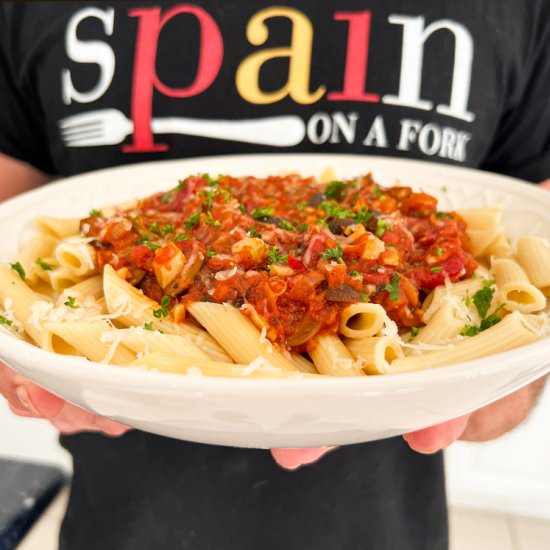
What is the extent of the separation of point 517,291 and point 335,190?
550 mm

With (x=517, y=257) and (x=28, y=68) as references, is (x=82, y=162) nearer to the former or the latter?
(x=28, y=68)

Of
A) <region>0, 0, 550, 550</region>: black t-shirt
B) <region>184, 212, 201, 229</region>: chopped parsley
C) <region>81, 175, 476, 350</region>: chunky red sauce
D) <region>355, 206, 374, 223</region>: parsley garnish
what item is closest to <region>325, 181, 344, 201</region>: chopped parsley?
<region>81, 175, 476, 350</region>: chunky red sauce

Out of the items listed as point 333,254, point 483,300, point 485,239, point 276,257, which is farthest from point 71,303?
point 485,239

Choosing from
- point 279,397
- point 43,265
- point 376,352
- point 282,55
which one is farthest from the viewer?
point 282,55

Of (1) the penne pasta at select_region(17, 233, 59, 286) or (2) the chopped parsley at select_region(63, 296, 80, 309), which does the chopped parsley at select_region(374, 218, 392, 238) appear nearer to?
(2) the chopped parsley at select_region(63, 296, 80, 309)

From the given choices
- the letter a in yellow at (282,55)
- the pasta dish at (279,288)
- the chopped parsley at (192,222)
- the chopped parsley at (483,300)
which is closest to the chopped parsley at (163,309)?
the pasta dish at (279,288)

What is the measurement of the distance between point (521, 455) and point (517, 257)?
297cm

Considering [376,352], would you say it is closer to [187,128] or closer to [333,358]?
[333,358]

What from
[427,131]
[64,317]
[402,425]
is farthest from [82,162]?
[402,425]

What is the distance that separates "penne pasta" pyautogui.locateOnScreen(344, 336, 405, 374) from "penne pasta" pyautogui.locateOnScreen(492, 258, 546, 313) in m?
0.32

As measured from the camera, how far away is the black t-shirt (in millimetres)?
1958

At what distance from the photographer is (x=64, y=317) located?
143cm

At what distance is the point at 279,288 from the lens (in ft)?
4.41

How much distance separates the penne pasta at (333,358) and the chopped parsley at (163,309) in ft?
1.04
